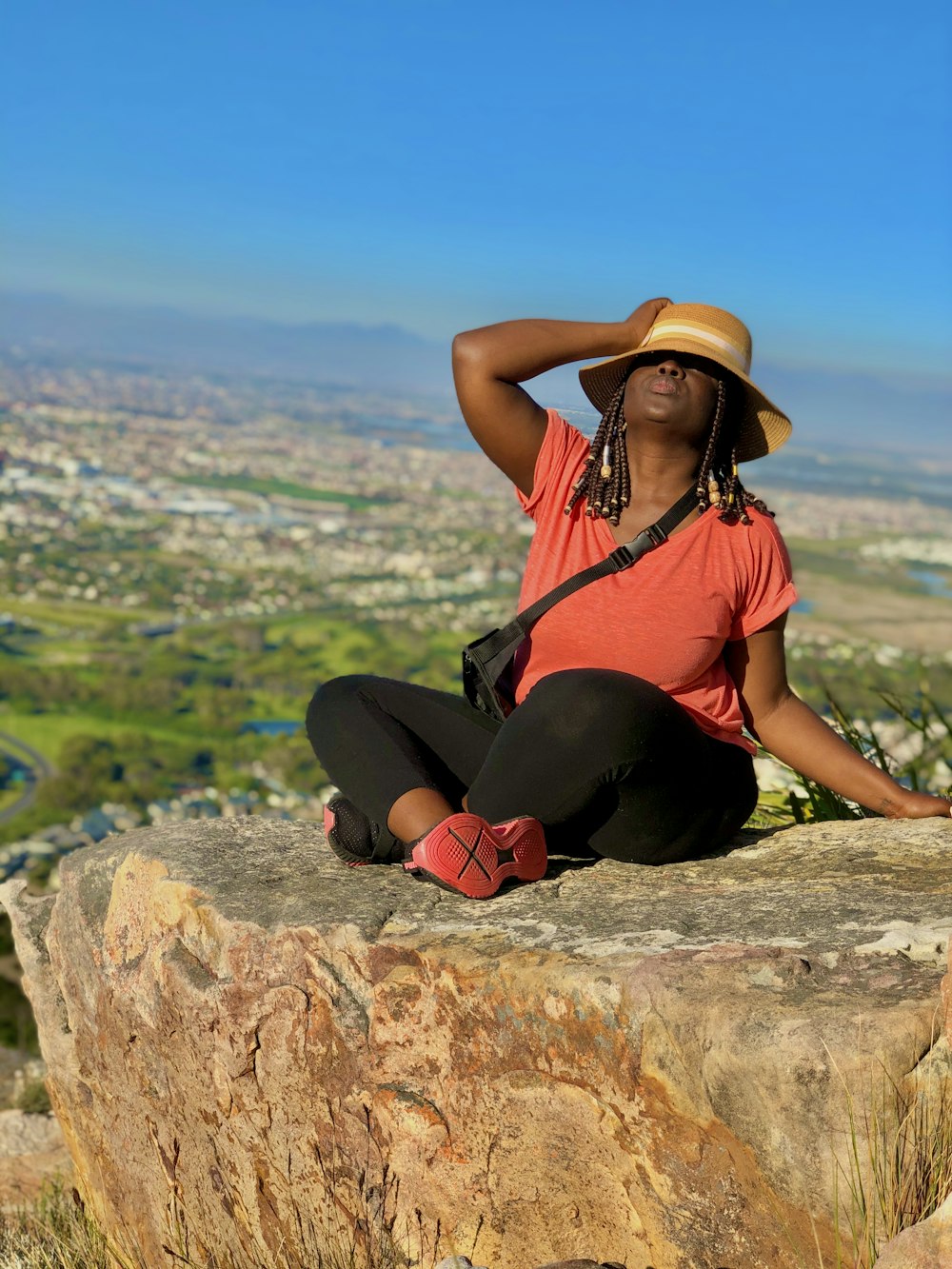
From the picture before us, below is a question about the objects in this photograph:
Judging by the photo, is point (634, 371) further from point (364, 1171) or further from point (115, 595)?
point (115, 595)

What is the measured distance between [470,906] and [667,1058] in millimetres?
833

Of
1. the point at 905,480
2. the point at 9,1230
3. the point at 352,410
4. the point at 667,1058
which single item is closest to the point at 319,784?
the point at 9,1230

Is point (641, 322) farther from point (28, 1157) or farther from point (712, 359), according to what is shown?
point (28, 1157)

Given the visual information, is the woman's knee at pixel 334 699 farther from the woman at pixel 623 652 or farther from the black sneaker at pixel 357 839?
the black sneaker at pixel 357 839

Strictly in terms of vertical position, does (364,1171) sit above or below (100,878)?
below

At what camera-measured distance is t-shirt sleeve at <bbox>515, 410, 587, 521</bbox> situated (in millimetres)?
3688

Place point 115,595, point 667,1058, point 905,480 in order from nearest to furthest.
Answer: point 667,1058 → point 115,595 → point 905,480

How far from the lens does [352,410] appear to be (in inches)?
4414

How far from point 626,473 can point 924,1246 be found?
88.5 inches

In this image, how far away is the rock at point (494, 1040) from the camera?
2420 mm

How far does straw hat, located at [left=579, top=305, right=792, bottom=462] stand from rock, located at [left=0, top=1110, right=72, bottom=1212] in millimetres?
3713

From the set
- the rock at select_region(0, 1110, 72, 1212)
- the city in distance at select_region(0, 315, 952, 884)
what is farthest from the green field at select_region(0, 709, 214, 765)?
the rock at select_region(0, 1110, 72, 1212)

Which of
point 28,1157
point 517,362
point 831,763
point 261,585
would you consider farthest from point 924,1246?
point 261,585

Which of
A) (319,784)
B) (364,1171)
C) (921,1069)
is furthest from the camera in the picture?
(319,784)
